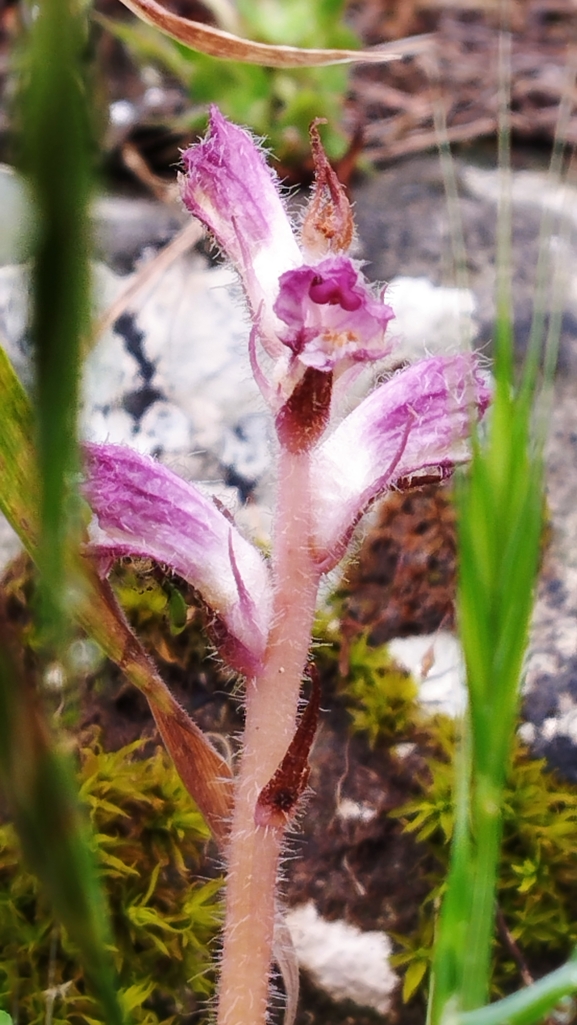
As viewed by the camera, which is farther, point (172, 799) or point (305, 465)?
point (172, 799)

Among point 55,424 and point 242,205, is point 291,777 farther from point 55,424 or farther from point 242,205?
point 55,424

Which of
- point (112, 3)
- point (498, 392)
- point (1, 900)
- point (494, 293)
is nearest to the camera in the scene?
point (498, 392)

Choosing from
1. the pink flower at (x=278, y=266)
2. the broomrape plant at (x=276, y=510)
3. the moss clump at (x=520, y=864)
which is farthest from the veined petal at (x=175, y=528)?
the moss clump at (x=520, y=864)

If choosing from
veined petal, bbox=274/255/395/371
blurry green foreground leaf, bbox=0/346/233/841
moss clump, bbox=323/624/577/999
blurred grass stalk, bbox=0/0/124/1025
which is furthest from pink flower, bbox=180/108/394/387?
moss clump, bbox=323/624/577/999

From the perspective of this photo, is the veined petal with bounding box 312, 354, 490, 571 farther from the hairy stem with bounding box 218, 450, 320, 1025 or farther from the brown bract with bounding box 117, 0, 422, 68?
the brown bract with bounding box 117, 0, 422, 68

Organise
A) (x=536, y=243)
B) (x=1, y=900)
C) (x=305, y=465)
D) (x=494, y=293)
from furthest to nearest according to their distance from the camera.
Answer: (x=536, y=243) < (x=494, y=293) < (x=1, y=900) < (x=305, y=465)

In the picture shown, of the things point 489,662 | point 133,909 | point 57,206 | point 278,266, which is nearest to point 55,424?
point 57,206

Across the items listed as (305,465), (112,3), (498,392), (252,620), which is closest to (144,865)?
(252,620)

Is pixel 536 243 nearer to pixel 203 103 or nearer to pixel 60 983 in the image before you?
pixel 203 103
